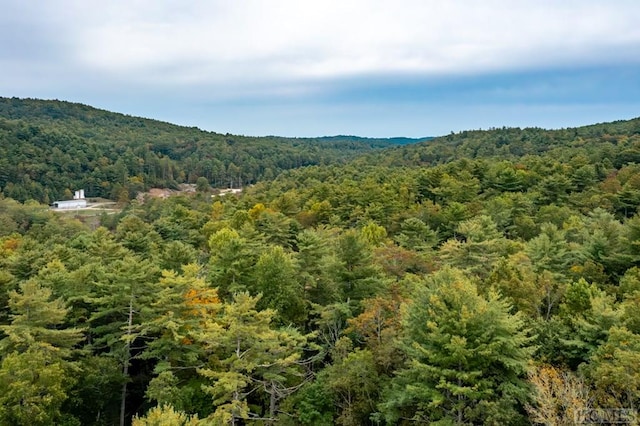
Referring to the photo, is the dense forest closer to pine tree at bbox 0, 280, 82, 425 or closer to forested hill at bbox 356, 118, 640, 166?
pine tree at bbox 0, 280, 82, 425

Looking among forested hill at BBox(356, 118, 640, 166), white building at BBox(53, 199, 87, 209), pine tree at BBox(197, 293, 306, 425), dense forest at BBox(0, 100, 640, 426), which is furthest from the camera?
white building at BBox(53, 199, 87, 209)

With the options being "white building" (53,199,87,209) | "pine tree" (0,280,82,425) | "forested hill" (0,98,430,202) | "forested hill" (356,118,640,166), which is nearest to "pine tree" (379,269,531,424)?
"pine tree" (0,280,82,425)

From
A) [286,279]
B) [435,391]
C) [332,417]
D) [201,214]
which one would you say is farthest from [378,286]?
[201,214]

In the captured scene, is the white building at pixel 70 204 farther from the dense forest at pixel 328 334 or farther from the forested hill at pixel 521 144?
the dense forest at pixel 328 334

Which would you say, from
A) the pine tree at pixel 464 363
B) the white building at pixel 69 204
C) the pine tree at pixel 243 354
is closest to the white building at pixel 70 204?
the white building at pixel 69 204

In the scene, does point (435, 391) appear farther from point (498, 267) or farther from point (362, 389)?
point (498, 267)

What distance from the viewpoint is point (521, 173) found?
5397cm

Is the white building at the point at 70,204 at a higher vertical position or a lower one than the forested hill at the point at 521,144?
lower

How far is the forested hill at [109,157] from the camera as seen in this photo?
103 m

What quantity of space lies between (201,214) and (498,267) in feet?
136

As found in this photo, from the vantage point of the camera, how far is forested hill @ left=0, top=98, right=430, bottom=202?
10338 cm

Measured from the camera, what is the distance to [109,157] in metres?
126

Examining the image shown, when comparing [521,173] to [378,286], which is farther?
[521,173]

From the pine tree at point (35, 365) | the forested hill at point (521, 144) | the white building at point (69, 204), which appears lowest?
the pine tree at point (35, 365)
